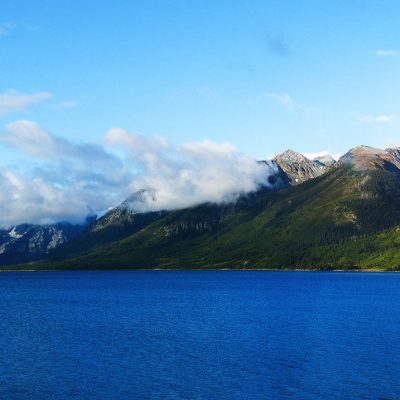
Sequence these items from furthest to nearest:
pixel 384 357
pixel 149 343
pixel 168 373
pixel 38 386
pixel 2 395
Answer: pixel 149 343
pixel 384 357
pixel 168 373
pixel 38 386
pixel 2 395

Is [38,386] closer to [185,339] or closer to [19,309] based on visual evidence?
[185,339]

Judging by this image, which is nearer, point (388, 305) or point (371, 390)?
point (371, 390)

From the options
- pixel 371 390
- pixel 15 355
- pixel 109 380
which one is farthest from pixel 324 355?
pixel 15 355

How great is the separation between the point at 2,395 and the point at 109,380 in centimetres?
1643

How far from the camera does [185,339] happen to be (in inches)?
4860

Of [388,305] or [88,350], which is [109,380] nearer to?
[88,350]

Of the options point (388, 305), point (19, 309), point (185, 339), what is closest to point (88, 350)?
point (185, 339)

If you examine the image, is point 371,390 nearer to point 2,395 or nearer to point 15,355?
point 2,395

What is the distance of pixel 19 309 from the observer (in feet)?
644

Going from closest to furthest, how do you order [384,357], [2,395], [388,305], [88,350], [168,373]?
[2,395] < [168,373] < [384,357] < [88,350] < [388,305]

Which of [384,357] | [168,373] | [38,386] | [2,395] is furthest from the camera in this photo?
[384,357]

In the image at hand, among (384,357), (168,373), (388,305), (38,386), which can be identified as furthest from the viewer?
(388,305)

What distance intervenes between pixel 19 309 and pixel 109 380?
120531 mm

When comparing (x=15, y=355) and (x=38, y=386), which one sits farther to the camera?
(x=15, y=355)
